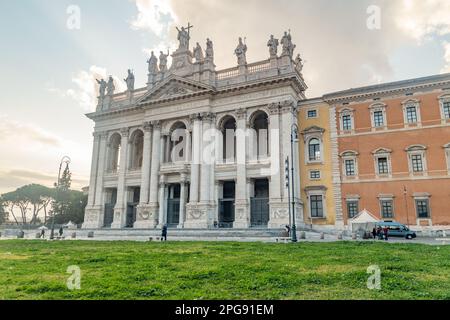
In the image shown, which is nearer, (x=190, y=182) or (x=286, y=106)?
(x=286, y=106)

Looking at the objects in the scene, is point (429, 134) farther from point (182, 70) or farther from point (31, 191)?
point (31, 191)

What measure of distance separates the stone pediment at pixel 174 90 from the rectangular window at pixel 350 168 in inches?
658

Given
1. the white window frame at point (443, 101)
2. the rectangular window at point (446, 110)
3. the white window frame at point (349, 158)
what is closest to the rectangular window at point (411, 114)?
the white window frame at point (443, 101)

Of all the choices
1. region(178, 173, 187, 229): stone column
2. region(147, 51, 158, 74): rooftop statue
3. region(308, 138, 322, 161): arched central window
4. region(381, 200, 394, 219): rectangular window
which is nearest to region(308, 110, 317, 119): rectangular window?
region(308, 138, 322, 161): arched central window

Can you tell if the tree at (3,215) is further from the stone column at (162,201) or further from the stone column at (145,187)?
the stone column at (162,201)

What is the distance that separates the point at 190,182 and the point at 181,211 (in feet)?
11.4

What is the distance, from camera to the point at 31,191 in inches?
3046

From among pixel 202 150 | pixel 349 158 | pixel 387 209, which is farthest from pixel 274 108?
pixel 387 209

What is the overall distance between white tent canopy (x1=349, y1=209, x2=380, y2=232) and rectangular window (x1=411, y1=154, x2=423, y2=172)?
6721 millimetres

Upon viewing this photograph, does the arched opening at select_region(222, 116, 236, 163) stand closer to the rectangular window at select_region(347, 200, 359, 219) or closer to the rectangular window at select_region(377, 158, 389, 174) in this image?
the rectangular window at select_region(347, 200, 359, 219)

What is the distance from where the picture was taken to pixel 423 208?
1262 inches

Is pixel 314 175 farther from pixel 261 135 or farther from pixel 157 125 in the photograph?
pixel 157 125

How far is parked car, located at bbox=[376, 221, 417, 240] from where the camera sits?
29125 millimetres
